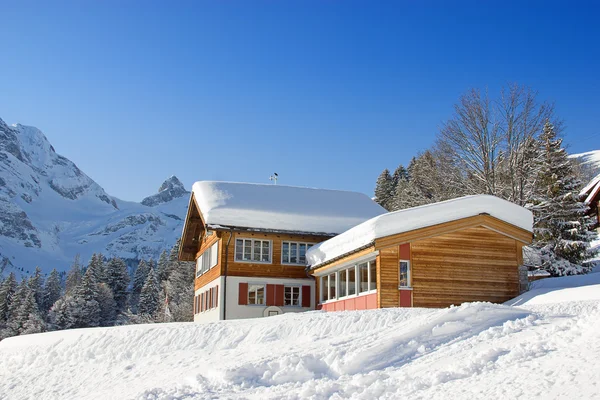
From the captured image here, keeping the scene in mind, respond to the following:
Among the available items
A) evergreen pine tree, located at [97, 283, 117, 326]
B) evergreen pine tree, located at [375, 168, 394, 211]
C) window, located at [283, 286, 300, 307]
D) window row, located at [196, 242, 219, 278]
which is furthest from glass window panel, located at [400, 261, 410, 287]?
evergreen pine tree, located at [97, 283, 117, 326]

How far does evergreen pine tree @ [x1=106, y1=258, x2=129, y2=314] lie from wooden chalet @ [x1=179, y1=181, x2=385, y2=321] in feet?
189

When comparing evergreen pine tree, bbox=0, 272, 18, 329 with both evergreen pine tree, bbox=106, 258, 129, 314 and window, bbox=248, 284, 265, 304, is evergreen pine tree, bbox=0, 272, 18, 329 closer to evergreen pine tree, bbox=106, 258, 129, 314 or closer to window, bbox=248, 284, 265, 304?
evergreen pine tree, bbox=106, 258, 129, 314

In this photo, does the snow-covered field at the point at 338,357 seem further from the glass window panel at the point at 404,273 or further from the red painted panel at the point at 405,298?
the glass window panel at the point at 404,273

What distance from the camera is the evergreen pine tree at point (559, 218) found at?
27344 mm

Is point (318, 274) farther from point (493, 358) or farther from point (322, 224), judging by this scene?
point (493, 358)

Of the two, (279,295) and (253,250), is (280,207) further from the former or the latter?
(279,295)

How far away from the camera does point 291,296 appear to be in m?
29.6

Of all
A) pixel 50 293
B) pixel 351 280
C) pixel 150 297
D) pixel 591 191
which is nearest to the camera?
pixel 351 280

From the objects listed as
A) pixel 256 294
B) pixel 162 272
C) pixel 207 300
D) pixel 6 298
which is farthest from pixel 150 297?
pixel 256 294

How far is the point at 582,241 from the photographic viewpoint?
2744 cm

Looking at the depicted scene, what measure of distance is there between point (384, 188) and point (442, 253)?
49.7 metres

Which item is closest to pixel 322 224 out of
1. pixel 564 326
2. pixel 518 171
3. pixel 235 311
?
pixel 235 311

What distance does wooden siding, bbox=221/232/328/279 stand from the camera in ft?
95.7

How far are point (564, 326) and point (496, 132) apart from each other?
2215 cm
